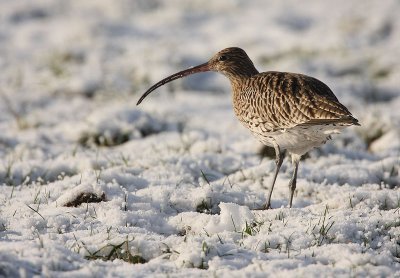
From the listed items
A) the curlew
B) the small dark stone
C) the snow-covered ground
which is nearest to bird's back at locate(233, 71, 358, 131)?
the curlew

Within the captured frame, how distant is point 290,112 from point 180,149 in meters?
2.45

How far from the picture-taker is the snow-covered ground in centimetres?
489

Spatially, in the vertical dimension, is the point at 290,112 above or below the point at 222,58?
below

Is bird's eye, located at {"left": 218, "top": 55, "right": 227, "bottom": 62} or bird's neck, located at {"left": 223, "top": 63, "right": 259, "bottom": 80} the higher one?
bird's eye, located at {"left": 218, "top": 55, "right": 227, "bottom": 62}

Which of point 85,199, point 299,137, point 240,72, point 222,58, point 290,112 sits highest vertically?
point 222,58

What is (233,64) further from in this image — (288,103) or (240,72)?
(288,103)

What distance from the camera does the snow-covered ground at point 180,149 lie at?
489 centimetres

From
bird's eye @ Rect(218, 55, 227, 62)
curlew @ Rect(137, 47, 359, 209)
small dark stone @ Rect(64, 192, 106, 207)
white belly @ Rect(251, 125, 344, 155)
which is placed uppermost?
bird's eye @ Rect(218, 55, 227, 62)

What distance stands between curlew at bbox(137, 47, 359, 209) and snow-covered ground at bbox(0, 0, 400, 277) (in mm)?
577

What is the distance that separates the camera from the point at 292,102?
20.6ft

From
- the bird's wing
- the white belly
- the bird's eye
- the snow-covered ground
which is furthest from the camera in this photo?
the bird's eye

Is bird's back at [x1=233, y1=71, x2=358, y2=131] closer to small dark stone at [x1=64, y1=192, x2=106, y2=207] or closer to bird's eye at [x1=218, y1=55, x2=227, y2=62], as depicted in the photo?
bird's eye at [x1=218, y1=55, x2=227, y2=62]

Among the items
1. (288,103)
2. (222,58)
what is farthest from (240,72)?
(288,103)

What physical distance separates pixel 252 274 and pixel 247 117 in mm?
2579
